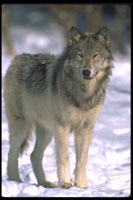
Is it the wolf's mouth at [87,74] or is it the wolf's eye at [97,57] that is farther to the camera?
the wolf's eye at [97,57]

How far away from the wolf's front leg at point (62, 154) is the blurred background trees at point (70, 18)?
615cm

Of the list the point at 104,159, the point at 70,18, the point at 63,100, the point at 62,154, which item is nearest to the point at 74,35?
the point at 63,100

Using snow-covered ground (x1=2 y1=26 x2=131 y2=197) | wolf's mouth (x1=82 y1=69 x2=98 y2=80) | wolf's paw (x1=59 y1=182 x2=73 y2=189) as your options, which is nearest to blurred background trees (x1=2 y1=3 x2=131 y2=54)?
snow-covered ground (x1=2 y1=26 x2=131 y2=197)

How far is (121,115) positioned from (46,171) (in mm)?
2724

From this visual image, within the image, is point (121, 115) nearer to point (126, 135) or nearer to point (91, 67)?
point (126, 135)

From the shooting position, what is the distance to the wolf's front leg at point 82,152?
6.68 meters

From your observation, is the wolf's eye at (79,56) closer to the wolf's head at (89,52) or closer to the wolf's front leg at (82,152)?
the wolf's head at (89,52)

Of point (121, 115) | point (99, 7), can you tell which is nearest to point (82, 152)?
point (121, 115)

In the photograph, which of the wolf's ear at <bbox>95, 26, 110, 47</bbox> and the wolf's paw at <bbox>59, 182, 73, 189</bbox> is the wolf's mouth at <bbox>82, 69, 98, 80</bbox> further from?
the wolf's paw at <bbox>59, 182, 73, 189</bbox>

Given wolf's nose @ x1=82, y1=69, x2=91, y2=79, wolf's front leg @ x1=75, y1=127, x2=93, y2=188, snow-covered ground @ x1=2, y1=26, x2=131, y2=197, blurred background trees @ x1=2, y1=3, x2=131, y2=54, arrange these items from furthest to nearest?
blurred background trees @ x1=2, y1=3, x2=131, y2=54 < wolf's front leg @ x1=75, y1=127, x2=93, y2=188 < wolf's nose @ x1=82, y1=69, x2=91, y2=79 < snow-covered ground @ x1=2, y1=26, x2=131, y2=197

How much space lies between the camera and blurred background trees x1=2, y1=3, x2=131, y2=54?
1523cm

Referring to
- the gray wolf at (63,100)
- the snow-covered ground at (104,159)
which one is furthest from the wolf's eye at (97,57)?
the snow-covered ground at (104,159)

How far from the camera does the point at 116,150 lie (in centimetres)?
868

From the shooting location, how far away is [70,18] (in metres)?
17.3
